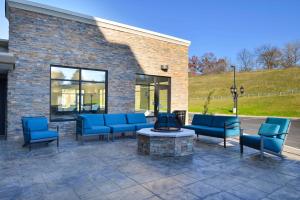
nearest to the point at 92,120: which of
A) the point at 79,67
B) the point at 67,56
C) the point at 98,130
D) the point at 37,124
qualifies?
the point at 98,130

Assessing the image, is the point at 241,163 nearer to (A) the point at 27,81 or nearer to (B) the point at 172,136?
(B) the point at 172,136

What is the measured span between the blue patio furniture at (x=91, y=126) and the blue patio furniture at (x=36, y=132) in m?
0.90

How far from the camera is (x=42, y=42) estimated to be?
280 inches

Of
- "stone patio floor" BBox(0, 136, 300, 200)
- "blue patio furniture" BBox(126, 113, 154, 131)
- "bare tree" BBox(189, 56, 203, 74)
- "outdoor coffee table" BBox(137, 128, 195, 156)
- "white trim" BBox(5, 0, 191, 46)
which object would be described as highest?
"bare tree" BBox(189, 56, 203, 74)

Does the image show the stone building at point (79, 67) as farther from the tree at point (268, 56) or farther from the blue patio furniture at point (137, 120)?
the tree at point (268, 56)

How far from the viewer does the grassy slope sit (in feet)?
86.6

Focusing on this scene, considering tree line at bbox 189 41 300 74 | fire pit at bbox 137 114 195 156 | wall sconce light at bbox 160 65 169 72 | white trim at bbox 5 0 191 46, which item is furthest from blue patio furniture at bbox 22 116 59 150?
tree line at bbox 189 41 300 74

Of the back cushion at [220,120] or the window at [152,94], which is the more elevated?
the window at [152,94]

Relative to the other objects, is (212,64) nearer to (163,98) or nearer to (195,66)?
(195,66)

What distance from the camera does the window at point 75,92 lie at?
7.47 metres

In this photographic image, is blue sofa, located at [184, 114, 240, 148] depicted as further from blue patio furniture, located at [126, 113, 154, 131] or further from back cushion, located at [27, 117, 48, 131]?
back cushion, located at [27, 117, 48, 131]

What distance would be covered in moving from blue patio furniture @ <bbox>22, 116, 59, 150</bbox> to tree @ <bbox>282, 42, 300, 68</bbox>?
44.5m

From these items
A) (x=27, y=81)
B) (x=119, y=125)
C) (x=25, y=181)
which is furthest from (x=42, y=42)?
(x=25, y=181)

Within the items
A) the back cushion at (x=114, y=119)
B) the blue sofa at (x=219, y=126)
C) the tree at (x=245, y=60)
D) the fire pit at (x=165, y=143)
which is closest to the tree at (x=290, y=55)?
the tree at (x=245, y=60)
